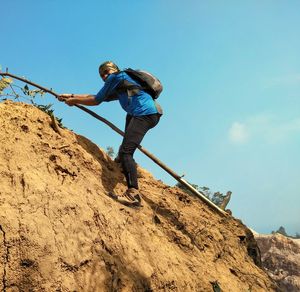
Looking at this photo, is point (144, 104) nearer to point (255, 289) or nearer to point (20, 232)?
point (20, 232)

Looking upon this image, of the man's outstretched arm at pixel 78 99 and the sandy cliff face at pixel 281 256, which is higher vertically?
the sandy cliff face at pixel 281 256

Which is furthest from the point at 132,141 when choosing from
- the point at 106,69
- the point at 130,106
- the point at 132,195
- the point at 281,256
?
the point at 281,256

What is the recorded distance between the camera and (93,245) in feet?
15.3

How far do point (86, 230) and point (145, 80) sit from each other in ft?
9.46

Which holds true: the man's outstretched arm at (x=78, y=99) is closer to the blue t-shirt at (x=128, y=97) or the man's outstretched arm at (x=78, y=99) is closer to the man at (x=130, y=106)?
the man at (x=130, y=106)

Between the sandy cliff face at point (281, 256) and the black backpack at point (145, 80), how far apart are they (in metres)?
7.76

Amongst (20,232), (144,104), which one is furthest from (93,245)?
(144,104)

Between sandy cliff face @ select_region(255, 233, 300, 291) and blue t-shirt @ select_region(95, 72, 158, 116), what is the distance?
772cm

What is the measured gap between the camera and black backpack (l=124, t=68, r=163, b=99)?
21.8 feet

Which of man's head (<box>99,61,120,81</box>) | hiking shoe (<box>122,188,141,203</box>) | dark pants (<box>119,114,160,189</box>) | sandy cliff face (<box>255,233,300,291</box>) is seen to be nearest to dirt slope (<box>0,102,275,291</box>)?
hiking shoe (<box>122,188,141,203</box>)

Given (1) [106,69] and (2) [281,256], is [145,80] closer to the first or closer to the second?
(1) [106,69]

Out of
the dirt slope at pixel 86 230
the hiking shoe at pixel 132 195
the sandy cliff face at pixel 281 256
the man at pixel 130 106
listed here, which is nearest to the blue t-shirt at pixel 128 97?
Answer: the man at pixel 130 106

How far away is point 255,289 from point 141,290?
286 cm

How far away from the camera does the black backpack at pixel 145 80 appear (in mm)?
6648
